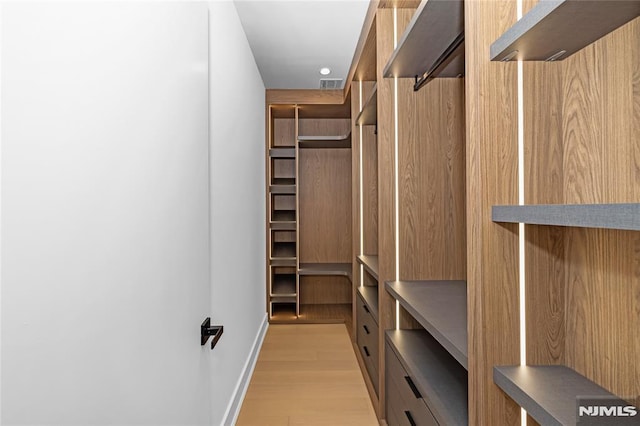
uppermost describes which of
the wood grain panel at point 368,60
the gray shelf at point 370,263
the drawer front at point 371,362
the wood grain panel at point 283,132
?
the wood grain panel at point 368,60

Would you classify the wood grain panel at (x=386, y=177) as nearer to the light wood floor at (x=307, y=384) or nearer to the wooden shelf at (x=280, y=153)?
the light wood floor at (x=307, y=384)

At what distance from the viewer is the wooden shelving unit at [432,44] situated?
152 cm

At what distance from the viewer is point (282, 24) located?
2854 mm

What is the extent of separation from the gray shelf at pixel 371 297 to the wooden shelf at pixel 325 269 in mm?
749

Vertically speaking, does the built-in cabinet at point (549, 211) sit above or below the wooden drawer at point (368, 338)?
above

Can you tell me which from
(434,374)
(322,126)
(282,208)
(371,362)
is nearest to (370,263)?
(371,362)

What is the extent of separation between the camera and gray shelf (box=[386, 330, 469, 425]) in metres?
1.37

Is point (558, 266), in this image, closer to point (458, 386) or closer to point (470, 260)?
point (470, 260)

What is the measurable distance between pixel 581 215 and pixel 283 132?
4.39 metres

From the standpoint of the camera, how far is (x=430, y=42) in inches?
68.4

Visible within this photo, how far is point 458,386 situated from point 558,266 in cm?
73

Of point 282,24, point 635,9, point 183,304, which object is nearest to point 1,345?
point 183,304

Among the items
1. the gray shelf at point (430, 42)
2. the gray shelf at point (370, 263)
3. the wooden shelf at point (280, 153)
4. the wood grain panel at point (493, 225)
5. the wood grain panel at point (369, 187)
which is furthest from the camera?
the wooden shelf at point (280, 153)

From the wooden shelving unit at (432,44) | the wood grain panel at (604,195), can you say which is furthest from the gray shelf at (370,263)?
the wood grain panel at (604,195)
